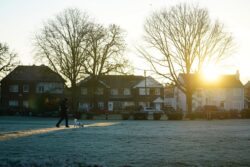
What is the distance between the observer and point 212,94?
88.6 metres

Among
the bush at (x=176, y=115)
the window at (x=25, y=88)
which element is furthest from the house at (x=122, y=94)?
the bush at (x=176, y=115)

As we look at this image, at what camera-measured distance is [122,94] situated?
87.8 meters

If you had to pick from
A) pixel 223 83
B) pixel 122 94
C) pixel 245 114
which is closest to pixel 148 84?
pixel 122 94

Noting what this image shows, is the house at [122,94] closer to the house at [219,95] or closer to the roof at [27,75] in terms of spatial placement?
the roof at [27,75]

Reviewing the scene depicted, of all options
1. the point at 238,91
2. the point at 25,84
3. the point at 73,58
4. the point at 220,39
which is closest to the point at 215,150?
the point at 220,39

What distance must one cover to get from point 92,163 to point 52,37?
49.5 meters

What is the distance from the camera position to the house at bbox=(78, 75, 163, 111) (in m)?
85.6

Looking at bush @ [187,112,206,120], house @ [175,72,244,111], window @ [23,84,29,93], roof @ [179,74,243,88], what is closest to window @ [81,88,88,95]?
window @ [23,84,29,93]

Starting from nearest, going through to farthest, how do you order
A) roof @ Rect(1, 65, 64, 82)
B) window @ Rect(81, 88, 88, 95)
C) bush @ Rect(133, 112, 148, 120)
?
bush @ Rect(133, 112, 148, 120), roof @ Rect(1, 65, 64, 82), window @ Rect(81, 88, 88, 95)

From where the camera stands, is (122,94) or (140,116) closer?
(140,116)

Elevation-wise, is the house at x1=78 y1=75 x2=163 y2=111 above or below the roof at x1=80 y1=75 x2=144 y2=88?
below

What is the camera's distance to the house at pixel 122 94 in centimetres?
8556

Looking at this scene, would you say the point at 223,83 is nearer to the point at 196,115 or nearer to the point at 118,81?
the point at 118,81

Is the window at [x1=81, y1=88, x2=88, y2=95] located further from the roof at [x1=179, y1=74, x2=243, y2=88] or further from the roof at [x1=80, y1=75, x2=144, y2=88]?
the roof at [x1=179, y1=74, x2=243, y2=88]
